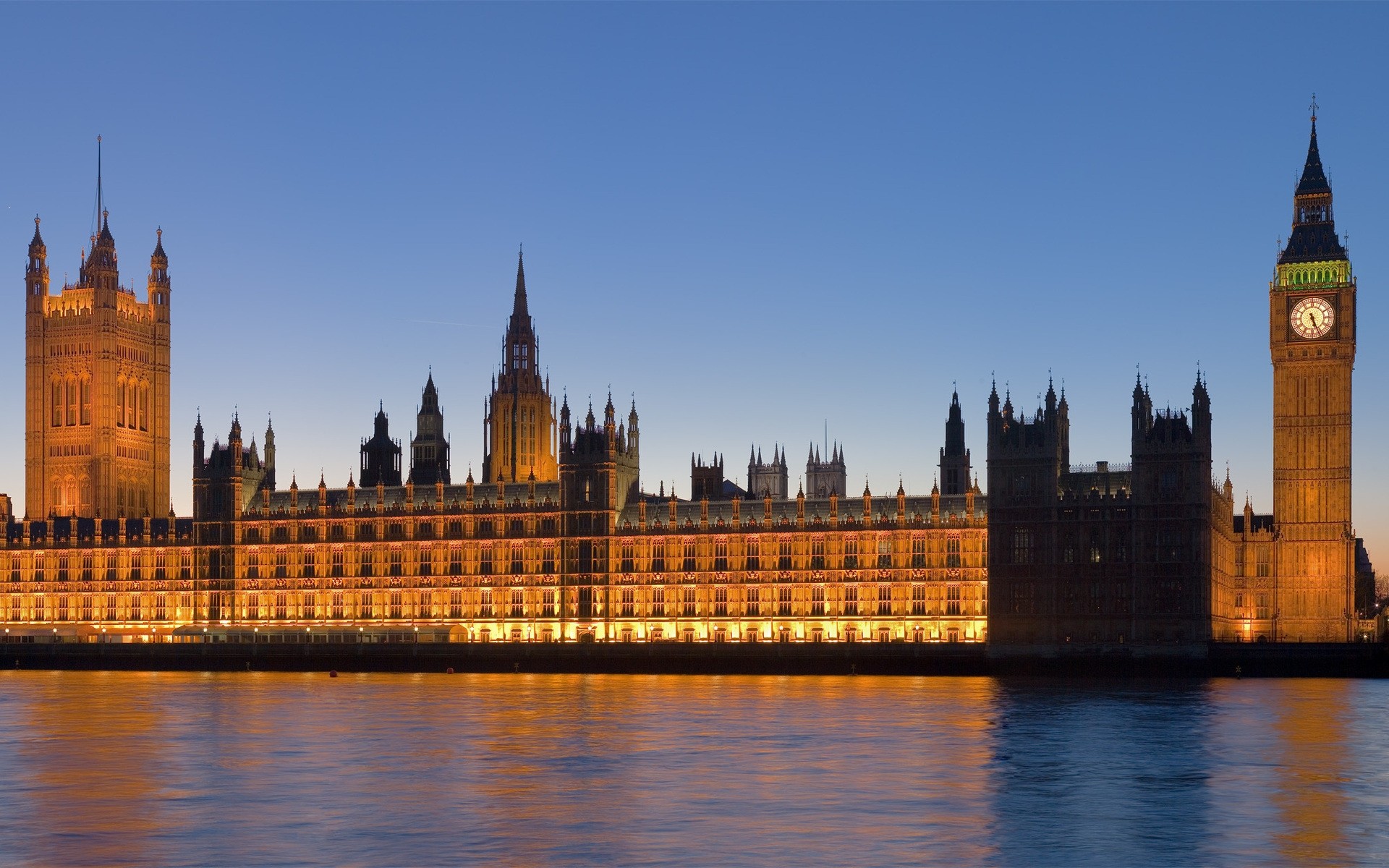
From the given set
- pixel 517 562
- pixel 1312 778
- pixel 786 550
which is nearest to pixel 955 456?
pixel 786 550

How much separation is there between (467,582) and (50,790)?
97.4m

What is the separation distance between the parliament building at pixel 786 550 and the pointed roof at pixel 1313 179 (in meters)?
0.20

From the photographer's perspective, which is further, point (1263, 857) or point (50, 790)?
point (50, 790)

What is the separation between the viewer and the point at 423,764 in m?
61.4

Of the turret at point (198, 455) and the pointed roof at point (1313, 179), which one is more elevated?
the pointed roof at point (1313, 179)

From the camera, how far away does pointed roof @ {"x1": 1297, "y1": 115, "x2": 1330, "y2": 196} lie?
154 meters

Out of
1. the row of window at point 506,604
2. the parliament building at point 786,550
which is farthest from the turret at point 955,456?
the row of window at point 506,604

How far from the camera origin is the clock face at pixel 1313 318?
149 m

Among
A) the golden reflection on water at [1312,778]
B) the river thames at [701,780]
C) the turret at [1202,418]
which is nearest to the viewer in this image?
the river thames at [701,780]

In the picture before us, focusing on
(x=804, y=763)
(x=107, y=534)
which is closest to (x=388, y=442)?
(x=107, y=534)

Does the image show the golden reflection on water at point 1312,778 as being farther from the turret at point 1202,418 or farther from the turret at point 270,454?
the turret at point 270,454

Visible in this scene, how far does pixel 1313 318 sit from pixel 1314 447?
10530mm

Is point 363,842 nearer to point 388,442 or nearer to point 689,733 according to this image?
point 689,733

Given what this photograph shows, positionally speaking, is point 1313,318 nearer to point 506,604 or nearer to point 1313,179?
point 1313,179
